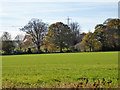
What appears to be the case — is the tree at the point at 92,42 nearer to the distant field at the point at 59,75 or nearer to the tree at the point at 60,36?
the tree at the point at 60,36

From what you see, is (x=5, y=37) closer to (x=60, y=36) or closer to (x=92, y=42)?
(x=60, y=36)

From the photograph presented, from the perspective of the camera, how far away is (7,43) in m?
59.2

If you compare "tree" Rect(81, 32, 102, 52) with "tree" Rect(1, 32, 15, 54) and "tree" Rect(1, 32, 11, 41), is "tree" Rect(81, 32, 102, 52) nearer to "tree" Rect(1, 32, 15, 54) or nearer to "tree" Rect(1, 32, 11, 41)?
"tree" Rect(1, 32, 15, 54)

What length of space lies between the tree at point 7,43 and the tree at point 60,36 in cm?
1067

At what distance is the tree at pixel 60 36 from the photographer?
208 feet

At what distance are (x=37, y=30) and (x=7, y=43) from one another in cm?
955

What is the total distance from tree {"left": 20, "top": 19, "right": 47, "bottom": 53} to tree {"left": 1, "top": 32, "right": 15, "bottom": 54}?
5426mm

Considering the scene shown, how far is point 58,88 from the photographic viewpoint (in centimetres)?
454

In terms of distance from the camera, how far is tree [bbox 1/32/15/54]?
58.3 m

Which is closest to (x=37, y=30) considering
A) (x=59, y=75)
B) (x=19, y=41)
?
(x=19, y=41)

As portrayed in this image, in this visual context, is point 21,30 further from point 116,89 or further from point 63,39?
point 116,89

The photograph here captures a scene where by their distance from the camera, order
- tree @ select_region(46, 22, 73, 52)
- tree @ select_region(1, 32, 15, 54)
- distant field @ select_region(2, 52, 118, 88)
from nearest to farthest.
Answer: distant field @ select_region(2, 52, 118, 88), tree @ select_region(1, 32, 15, 54), tree @ select_region(46, 22, 73, 52)

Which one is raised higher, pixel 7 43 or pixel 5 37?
pixel 5 37

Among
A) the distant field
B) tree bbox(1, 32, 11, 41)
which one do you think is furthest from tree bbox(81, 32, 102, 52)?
the distant field
